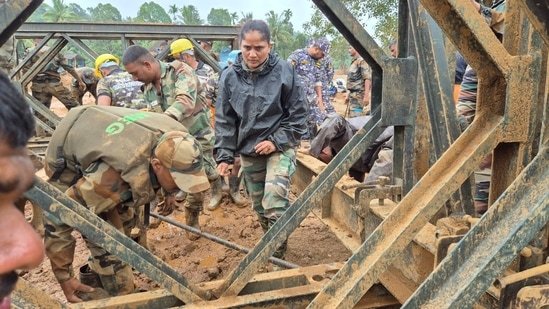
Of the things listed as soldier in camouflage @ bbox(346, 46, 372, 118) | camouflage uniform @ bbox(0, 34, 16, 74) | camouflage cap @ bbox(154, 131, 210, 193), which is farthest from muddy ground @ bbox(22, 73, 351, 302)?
soldier in camouflage @ bbox(346, 46, 372, 118)

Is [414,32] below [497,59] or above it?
above

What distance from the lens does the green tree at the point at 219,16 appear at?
7088cm

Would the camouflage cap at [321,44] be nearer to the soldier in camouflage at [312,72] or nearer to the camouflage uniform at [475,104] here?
the soldier in camouflage at [312,72]

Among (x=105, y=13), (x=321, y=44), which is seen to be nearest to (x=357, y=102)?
(x=321, y=44)

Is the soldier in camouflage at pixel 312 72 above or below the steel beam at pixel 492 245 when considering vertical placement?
above

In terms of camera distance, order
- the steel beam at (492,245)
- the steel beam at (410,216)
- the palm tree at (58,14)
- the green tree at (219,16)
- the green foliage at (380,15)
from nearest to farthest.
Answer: the steel beam at (492,245) → the steel beam at (410,216) → the green foliage at (380,15) → the palm tree at (58,14) → the green tree at (219,16)

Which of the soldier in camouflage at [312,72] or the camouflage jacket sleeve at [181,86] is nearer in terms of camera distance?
the camouflage jacket sleeve at [181,86]

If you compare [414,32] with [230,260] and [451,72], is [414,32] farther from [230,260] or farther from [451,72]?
[230,260]

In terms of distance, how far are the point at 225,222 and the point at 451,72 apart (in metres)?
3.03

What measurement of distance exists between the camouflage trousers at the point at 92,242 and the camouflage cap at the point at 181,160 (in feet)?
1.04

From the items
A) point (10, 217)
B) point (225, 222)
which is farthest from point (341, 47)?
point (10, 217)

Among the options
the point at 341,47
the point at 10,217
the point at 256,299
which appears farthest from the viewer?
the point at 341,47

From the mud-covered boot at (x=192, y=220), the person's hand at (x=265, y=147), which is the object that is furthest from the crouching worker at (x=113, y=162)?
the mud-covered boot at (x=192, y=220)

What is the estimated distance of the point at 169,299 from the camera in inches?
91.0
